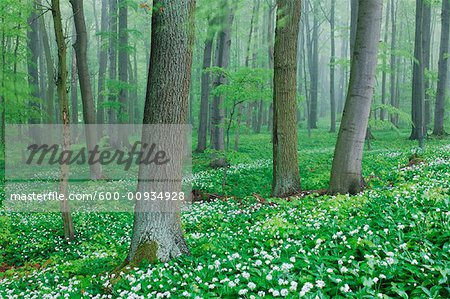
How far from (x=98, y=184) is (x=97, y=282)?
24.6 ft

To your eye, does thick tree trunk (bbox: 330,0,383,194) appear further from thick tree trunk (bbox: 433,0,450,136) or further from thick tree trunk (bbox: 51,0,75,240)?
thick tree trunk (bbox: 433,0,450,136)

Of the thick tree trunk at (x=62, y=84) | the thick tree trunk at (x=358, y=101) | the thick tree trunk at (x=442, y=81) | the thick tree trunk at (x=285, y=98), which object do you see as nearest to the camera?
the thick tree trunk at (x=62, y=84)

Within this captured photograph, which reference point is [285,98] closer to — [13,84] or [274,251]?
[274,251]

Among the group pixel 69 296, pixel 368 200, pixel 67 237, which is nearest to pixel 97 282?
pixel 69 296

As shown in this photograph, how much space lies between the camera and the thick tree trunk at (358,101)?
23.2 feet

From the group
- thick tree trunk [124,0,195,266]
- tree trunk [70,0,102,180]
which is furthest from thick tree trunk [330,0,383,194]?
tree trunk [70,0,102,180]

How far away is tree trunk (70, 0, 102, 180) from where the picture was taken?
37.5ft

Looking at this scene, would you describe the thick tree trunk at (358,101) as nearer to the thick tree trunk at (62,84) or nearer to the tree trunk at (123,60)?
the thick tree trunk at (62,84)

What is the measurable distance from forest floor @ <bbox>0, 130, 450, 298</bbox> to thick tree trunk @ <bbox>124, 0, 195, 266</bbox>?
0.98 feet

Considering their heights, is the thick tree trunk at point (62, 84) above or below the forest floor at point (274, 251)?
above

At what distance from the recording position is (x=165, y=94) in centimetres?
470

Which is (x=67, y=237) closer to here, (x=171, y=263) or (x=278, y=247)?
(x=171, y=263)

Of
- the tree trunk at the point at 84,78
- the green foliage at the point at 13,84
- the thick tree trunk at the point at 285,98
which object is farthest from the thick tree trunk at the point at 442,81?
the green foliage at the point at 13,84

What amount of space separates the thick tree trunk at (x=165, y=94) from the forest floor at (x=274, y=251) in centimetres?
Result: 30
